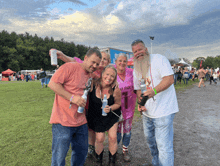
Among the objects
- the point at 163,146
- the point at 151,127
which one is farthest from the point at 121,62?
the point at 163,146

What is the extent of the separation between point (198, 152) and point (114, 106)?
2.22 m

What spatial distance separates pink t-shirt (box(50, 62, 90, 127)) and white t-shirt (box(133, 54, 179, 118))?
106 centimetres

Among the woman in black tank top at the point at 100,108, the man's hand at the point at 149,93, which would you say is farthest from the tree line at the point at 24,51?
the man's hand at the point at 149,93

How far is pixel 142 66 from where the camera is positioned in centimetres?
251

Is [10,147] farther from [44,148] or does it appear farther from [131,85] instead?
[131,85]

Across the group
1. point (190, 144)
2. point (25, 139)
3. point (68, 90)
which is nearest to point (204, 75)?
point (190, 144)

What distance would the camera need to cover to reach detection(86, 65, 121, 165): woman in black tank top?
2731 millimetres

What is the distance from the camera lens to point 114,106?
2.74 m

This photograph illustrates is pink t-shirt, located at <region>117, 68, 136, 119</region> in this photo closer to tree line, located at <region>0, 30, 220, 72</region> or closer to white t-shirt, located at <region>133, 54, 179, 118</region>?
white t-shirt, located at <region>133, 54, 179, 118</region>

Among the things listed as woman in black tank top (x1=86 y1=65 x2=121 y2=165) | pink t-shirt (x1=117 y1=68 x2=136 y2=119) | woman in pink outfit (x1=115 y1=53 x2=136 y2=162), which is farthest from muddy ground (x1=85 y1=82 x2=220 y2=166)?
pink t-shirt (x1=117 y1=68 x2=136 y2=119)

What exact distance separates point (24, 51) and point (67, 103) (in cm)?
5427

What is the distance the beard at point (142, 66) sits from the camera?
8.07 ft

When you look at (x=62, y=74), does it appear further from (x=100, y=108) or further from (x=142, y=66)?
(x=142, y=66)

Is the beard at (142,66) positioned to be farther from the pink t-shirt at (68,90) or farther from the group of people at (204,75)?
the group of people at (204,75)
